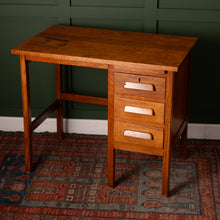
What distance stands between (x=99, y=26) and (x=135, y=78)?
3.33ft

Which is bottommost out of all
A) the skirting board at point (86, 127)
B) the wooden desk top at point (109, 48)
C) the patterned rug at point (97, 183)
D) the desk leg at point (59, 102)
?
the patterned rug at point (97, 183)

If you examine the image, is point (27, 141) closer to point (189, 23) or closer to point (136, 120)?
point (136, 120)

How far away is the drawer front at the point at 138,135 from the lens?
2.98 meters

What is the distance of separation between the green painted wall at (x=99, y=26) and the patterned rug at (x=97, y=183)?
13.3 inches

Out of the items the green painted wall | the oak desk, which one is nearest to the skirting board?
the green painted wall

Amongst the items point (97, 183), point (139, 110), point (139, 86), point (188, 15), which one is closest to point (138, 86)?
point (139, 86)

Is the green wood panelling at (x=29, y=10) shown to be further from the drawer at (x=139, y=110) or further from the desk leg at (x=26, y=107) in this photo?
the drawer at (x=139, y=110)

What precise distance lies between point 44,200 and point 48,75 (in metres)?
1.24

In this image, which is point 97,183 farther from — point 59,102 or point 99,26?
point 99,26

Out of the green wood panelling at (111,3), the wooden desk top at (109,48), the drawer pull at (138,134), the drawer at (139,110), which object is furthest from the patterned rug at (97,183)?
the green wood panelling at (111,3)

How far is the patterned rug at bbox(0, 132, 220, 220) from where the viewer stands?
300 cm

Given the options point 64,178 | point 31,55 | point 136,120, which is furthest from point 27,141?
point 136,120

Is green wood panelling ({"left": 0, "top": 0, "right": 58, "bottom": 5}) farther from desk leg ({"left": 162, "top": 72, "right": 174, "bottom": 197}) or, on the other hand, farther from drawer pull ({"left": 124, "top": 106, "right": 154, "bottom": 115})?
desk leg ({"left": 162, "top": 72, "right": 174, "bottom": 197})

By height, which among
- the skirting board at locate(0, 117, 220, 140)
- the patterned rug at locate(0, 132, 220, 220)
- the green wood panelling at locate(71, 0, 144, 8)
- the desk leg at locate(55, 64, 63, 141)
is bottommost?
the patterned rug at locate(0, 132, 220, 220)
